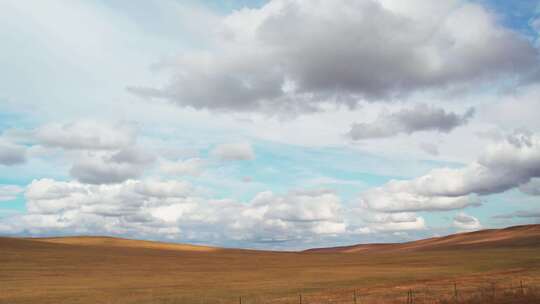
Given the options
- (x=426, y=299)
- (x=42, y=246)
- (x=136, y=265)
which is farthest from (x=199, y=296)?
(x=42, y=246)

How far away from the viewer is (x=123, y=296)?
51406mm

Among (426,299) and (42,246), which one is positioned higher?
(42,246)

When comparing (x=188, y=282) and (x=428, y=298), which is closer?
(x=428, y=298)

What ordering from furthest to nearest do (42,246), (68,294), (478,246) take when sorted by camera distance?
(478,246) < (42,246) < (68,294)

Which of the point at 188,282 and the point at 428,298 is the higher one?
the point at 188,282

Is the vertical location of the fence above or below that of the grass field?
below

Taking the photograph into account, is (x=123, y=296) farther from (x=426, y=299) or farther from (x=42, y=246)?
(x=42, y=246)

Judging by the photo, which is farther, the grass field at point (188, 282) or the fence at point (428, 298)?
the grass field at point (188, 282)

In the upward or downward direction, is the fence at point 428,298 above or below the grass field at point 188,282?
below

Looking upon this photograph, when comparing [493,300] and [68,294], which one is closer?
[493,300]

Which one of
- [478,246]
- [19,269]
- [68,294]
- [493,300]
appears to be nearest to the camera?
[493,300]

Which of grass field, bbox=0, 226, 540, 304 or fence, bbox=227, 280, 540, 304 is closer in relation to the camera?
fence, bbox=227, 280, 540, 304

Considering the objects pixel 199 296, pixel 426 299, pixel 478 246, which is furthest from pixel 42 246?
pixel 478 246

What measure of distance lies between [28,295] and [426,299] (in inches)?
1505
